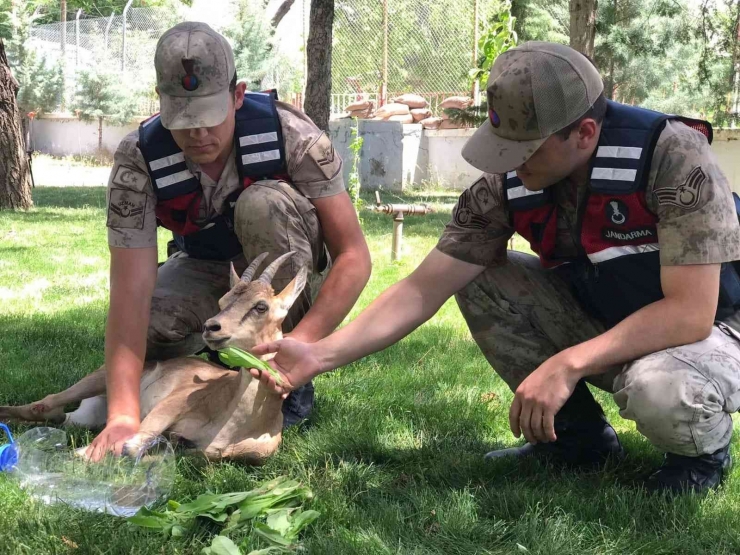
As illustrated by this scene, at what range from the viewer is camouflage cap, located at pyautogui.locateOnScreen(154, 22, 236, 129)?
3510 millimetres

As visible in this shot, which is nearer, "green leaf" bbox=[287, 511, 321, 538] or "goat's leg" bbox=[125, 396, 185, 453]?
"green leaf" bbox=[287, 511, 321, 538]

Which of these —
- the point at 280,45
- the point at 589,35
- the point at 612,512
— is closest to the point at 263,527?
the point at 612,512

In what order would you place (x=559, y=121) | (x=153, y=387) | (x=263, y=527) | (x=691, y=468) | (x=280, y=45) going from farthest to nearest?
(x=280, y=45)
(x=153, y=387)
(x=691, y=468)
(x=559, y=121)
(x=263, y=527)

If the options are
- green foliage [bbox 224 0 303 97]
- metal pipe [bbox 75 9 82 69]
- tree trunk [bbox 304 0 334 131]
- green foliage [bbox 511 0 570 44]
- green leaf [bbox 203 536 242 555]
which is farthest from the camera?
metal pipe [bbox 75 9 82 69]

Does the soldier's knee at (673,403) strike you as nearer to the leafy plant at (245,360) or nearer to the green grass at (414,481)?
the green grass at (414,481)

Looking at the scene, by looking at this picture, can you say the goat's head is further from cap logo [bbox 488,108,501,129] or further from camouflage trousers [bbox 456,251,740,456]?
cap logo [bbox 488,108,501,129]

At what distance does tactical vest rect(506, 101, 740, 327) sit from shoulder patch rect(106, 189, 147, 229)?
5.16 feet

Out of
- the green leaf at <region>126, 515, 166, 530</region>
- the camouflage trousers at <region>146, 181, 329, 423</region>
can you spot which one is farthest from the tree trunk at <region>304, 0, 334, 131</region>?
the green leaf at <region>126, 515, 166, 530</region>

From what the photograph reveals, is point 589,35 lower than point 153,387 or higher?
higher

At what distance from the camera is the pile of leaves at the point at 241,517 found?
2676 mm

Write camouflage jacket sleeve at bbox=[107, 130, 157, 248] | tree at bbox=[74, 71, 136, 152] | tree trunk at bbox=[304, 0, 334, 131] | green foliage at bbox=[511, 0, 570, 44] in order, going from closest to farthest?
camouflage jacket sleeve at bbox=[107, 130, 157, 248], tree trunk at bbox=[304, 0, 334, 131], green foliage at bbox=[511, 0, 570, 44], tree at bbox=[74, 71, 136, 152]

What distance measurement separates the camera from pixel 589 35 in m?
9.75

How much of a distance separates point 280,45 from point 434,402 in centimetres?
2405

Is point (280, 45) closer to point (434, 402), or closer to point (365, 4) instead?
point (365, 4)
